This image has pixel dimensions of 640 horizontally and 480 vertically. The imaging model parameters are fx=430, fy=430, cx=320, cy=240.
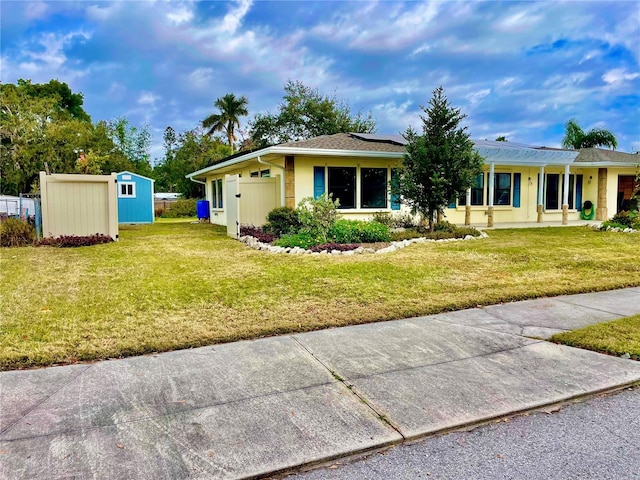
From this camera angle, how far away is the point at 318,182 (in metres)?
13.2

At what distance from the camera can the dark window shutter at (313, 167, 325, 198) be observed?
13.2 metres

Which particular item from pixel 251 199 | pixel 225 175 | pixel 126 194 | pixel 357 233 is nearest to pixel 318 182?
pixel 251 199

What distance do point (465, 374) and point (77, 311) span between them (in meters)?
4.26

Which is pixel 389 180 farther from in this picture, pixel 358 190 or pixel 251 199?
pixel 251 199

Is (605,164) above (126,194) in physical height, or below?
above

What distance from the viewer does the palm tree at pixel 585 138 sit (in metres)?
22.3

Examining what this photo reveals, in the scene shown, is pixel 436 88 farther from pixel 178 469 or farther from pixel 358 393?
pixel 178 469

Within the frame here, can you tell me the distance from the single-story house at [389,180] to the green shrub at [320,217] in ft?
7.82

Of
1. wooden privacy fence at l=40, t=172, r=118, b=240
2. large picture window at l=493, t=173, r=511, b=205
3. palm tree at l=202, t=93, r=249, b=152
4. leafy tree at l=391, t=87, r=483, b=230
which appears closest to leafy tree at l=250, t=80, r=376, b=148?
palm tree at l=202, t=93, r=249, b=152

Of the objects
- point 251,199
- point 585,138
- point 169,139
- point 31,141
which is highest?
point 169,139

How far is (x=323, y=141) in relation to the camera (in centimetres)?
1394

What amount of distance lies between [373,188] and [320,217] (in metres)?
4.22

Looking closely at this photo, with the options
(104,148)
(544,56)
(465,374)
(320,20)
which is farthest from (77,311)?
(104,148)

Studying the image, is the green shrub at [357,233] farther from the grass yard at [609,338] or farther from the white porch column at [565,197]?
the white porch column at [565,197]
